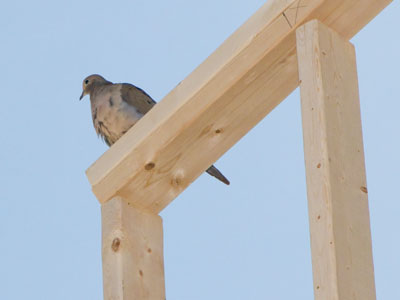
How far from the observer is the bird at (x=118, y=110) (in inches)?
219

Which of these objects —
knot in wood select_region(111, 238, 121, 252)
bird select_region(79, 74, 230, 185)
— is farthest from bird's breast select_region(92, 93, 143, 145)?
knot in wood select_region(111, 238, 121, 252)

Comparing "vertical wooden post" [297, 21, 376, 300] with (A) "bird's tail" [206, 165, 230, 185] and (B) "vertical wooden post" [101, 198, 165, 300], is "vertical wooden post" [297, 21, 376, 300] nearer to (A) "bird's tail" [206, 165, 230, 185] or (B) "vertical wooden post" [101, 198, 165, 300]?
(B) "vertical wooden post" [101, 198, 165, 300]

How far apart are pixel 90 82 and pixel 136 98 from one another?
3.72 ft

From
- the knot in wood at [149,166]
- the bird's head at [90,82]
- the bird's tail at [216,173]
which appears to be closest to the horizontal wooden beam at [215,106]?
the knot in wood at [149,166]

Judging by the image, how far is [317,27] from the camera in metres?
2.88

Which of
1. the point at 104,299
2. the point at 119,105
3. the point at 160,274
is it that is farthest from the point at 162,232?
the point at 119,105

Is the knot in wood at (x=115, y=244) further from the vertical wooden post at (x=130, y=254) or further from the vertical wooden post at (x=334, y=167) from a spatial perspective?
the vertical wooden post at (x=334, y=167)

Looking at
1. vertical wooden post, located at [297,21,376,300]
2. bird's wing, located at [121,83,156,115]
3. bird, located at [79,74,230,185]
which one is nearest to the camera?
vertical wooden post, located at [297,21,376,300]

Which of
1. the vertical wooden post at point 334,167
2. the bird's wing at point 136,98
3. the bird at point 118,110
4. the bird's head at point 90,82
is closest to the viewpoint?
the vertical wooden post at point 334,167

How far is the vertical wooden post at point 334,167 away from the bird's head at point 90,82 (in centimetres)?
385

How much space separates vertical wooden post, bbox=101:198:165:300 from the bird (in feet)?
7.10

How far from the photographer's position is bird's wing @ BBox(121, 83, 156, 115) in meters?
5.66

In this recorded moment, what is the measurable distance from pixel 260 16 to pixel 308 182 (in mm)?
602

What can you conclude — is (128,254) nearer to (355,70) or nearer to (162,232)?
(162,232)
